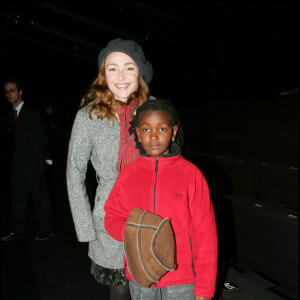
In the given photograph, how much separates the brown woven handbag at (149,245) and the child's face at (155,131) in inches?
8.7

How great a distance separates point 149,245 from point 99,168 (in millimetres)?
477

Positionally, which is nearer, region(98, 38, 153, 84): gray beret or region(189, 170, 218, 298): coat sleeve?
region(189, 170, 218, 298): coat sleeve

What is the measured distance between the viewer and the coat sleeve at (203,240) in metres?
1.06

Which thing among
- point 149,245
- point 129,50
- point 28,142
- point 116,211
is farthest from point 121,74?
point 28,142

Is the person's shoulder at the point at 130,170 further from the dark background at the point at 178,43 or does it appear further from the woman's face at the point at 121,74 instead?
the dark background at the point at 178,43

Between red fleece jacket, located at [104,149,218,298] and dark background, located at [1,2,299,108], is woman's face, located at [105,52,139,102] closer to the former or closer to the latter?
red fleece jacket, located at [104,149,218,298]

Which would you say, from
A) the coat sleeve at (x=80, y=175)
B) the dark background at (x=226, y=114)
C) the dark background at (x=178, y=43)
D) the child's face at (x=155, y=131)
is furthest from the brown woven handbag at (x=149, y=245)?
the dark background at (x=178, y=43)

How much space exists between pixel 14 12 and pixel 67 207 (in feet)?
29.8

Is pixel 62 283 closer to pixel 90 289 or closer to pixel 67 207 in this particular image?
pixel 90 289

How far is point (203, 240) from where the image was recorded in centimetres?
107

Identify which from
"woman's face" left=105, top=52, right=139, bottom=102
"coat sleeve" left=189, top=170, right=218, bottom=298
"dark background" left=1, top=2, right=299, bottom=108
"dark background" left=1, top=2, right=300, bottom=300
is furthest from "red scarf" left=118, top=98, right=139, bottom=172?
"dark background" left=1, top=2, right=299, bottom=108

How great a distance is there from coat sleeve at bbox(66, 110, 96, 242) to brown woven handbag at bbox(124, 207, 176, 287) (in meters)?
0.34

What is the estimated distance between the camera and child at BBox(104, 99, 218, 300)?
107 cm

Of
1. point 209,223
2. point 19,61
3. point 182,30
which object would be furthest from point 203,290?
point 19,61
